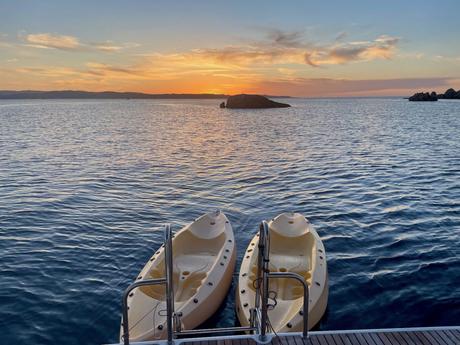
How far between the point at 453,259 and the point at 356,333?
27.5ft

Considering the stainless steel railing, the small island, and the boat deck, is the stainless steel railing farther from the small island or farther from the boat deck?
the small island

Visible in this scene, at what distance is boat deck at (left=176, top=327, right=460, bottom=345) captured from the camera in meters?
7.34

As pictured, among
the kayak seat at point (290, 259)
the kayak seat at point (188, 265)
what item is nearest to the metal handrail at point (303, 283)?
the kayak seat at point (290, 259)

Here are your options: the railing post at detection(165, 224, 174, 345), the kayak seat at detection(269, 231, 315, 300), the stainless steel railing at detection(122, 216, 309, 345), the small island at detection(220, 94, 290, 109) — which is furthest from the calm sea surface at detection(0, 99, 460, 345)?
the small island at detection(220, 94, 290, 109)

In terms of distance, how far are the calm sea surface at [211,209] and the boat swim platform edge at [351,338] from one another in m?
2.93

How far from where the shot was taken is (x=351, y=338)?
294 inches

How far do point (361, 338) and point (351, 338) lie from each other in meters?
0.19

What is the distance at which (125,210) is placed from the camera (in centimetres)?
2011

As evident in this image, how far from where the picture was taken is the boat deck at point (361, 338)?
7340mm

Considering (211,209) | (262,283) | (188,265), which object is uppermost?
(262,283)

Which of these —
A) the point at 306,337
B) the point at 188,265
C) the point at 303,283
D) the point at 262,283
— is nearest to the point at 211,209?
the point at 188,265

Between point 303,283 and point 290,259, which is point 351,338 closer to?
point 303,283

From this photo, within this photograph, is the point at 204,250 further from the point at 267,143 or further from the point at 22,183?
the point at 267,143

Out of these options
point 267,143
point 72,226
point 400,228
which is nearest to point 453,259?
point 400,228
